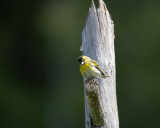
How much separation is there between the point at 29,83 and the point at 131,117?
3.06m

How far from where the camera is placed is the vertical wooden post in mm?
6031

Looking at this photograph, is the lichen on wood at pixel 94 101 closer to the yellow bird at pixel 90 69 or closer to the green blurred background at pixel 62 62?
the yellow bird at pixel 90 69

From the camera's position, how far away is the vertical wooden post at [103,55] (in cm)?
603

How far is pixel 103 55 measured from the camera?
20.6 ft

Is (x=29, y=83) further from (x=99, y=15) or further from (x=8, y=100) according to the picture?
(x=99, y=15)

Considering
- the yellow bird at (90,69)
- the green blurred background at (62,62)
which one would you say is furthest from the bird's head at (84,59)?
the green blurred background at (62,62)

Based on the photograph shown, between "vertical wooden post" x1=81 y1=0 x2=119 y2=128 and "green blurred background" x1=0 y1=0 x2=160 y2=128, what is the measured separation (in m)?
6.53

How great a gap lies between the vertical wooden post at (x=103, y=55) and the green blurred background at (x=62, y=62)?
653 centimetres

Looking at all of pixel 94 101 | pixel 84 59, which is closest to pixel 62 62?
pixel 84 59

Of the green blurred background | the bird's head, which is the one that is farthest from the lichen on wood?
the green blurred background

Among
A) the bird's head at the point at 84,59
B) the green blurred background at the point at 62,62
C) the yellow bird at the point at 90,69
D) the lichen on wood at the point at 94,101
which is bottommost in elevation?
the lichen on wood at the point at 94,101

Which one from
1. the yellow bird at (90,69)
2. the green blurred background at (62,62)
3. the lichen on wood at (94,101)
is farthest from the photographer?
the green blurred background at (62,62)

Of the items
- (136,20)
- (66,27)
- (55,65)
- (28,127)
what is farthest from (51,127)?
(136,20)

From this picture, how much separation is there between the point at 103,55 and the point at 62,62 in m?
7.69
